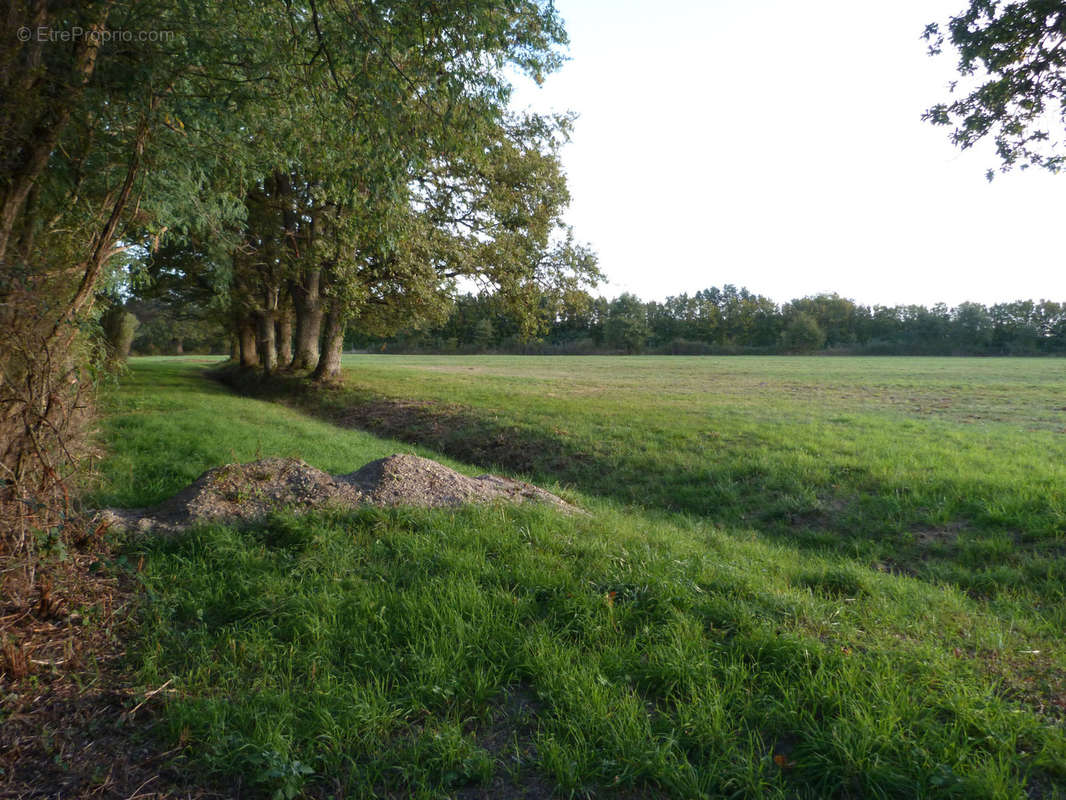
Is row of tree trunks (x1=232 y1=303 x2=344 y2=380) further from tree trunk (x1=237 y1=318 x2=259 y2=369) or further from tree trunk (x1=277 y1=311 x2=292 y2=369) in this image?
tree trunk (x1=237 y1=318 x2=259 y2=369)

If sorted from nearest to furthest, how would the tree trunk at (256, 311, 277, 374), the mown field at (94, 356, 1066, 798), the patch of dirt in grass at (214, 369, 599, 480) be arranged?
the mown field at (94, 356, 1066, 798) < the patch of dirt in grass at (214, 369, 599, 480) < the tree trunk at (256, 311, 277, 374)

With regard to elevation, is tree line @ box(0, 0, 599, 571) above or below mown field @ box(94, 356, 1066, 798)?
above

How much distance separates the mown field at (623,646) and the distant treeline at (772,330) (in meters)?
78.7

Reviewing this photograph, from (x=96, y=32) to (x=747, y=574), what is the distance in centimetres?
775

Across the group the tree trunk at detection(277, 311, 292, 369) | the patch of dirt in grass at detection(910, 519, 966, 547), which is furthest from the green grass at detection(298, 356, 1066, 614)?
the tree trunk at detection(277, 311, 292, 369)

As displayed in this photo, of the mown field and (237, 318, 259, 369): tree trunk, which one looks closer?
the mown field

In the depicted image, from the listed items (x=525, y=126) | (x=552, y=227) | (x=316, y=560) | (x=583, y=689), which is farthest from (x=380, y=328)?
(x=583, y=689)

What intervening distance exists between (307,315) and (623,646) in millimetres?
23434

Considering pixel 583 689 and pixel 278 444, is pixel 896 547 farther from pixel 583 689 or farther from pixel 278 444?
pixel 278 444

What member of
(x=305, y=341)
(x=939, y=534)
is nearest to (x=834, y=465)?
(x=939, y=534)

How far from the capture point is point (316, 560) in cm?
492

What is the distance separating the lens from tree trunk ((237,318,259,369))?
32.7m

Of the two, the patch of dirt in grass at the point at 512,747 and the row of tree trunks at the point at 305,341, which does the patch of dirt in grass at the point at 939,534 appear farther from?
the row of tree trunks at the point at 305,341

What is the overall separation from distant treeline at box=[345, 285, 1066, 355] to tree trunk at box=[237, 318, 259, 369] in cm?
5072
